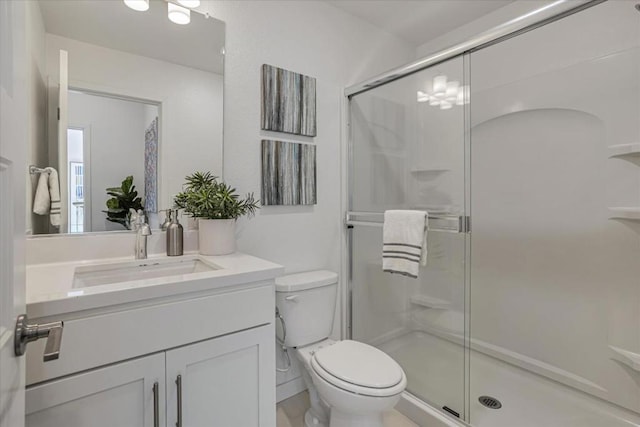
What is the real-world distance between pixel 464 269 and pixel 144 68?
191 centimetres

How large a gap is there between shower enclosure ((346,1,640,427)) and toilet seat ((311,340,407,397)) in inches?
19.7

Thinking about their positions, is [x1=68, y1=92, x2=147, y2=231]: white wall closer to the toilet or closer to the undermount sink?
the undermount sink

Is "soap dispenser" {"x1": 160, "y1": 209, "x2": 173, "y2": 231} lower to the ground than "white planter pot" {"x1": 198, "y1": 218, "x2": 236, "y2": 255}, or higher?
higher

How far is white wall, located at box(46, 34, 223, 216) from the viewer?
1.33m

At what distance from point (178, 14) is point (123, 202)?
94 cm

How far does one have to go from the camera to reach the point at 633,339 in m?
1.65

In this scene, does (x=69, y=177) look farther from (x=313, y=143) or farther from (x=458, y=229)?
(x=458, y=229)

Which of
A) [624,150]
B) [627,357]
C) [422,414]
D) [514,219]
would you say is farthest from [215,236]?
[627,357]

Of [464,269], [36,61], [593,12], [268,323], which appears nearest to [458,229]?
[464,269]

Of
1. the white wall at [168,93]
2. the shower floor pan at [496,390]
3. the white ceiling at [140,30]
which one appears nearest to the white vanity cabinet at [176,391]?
the white wall at [168,93]

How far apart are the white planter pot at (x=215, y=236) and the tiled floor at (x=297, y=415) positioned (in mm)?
974

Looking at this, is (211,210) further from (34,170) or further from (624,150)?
(624,150)

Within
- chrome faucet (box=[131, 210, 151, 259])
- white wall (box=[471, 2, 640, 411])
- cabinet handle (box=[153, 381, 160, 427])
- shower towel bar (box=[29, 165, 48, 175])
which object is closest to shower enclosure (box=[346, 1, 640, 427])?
white wall (box=[471, 2, 640, 411])

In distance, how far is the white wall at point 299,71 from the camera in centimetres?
172
